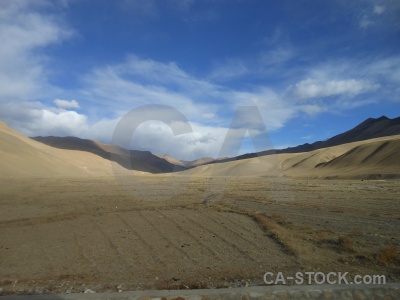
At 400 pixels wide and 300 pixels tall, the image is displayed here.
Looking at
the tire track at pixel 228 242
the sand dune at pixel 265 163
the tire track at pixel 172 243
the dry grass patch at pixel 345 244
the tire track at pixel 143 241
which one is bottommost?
the tire track at pixel 143 241

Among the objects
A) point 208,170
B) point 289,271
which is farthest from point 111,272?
point 208,170

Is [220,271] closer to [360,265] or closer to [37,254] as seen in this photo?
[360,265]

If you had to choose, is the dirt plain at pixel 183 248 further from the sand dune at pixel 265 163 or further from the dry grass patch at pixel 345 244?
the sand dune at pixel 265 163

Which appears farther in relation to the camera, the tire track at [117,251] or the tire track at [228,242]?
the tire track at [228,242]

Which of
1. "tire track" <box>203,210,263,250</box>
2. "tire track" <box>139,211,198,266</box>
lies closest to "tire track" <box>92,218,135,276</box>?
"tire track" <box>139,211,198,266</box>

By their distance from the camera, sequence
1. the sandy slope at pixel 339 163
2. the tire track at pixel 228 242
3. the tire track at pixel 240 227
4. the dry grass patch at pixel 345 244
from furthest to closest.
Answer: the sandy slope at pixel 339 163
the tire track at pixel 240 227
the dry grass patch at pixel 345 244
the tire track at pixel 228 242

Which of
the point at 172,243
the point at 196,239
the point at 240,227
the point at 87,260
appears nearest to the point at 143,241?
the point at 172,243

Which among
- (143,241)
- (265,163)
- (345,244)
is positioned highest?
(265,163)

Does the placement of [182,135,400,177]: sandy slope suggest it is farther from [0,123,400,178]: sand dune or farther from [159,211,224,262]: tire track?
[159,211,224,262]: tire track

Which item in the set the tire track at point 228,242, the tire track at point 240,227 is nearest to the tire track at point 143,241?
the tire track at point 228,242

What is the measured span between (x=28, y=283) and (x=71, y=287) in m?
1.25

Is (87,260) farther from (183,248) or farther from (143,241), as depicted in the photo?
(183,248)

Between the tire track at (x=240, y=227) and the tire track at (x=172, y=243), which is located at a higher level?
the tire track at (x=240, y=227)

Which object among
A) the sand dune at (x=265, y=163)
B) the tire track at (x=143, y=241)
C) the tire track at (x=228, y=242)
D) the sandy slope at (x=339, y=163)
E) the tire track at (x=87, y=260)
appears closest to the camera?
the tire track at (x=87, y=260)
